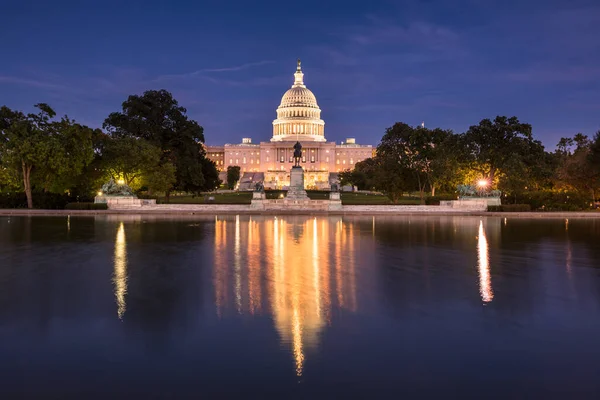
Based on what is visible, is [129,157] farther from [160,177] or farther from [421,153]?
[421,153]

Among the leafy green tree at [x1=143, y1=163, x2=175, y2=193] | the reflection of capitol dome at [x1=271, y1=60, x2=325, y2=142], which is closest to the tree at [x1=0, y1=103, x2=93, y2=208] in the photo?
the leafy green tree at [x1=143, y1=163, x2=175, y2=193]

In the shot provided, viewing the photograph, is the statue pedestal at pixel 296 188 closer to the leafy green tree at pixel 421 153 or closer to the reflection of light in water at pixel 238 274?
the leafy green tree at pixel 421 153

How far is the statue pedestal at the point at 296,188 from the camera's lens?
188 ft

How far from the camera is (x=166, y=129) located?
212ft

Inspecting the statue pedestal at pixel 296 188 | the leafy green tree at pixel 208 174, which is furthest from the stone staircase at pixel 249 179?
the statue pedestal at pixel 296 188

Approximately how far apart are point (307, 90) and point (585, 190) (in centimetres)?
14148

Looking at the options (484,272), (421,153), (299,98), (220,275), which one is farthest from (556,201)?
(299,98)

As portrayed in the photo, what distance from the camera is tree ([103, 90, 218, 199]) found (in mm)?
62750

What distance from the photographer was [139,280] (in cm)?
1537

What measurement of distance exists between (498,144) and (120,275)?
49913mm

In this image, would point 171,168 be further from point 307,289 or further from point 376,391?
point 376,391

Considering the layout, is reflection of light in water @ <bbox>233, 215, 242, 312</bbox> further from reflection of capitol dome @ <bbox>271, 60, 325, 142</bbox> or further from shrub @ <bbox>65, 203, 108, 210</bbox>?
reflection of capitol dome @ <bbox>271, 60, 325, 142</bbox>

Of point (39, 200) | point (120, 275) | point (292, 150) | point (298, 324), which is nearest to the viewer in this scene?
point (298, 324)

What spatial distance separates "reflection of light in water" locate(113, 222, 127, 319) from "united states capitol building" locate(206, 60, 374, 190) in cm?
15357
